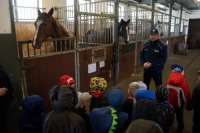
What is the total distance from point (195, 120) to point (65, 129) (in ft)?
5.42

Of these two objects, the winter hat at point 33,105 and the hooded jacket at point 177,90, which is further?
the hooded jacket at point 177,90

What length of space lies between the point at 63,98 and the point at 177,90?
62.1 inches

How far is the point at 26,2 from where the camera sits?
5902 millimetres

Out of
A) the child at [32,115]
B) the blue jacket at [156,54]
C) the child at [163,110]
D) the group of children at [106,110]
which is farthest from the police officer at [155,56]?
the child at [32,115]

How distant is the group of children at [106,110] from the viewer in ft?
4.31

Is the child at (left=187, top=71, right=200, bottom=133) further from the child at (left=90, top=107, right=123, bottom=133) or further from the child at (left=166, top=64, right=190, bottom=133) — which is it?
the child at (left=90, top=107, right=123, bottom=133)

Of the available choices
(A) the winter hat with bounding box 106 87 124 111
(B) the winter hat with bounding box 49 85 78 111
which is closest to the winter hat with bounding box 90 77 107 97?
(A) the winter hat with bounding box 106 87 124 111

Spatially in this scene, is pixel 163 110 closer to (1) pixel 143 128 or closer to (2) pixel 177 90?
(2) pixel 177 90

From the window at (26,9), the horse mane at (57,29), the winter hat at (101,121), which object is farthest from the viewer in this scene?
the window at (26,9)

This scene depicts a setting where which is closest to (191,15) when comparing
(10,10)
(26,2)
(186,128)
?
(26,2)

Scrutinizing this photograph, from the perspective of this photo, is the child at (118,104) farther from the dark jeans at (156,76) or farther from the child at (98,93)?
the dark jeans at (156,76)

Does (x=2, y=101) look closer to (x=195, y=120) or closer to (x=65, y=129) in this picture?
(x=65, y=129)

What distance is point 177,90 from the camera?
94.0 inches

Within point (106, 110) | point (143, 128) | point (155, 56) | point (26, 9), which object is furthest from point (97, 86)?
point (26, 9)
